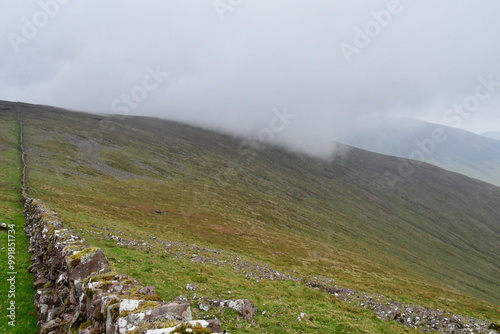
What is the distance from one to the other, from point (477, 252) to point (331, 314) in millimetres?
175137

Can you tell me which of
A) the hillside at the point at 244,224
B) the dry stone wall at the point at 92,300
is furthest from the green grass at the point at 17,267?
the hillside at the point at 244,224

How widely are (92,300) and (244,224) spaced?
6775 centimetres

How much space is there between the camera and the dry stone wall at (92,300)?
7.34 meters

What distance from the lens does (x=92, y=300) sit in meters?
9.79

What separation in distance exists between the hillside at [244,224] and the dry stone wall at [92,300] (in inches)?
228

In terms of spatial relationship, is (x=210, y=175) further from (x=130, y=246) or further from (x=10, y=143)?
(x=130, y=246)

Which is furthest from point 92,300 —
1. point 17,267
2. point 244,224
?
point 244,224

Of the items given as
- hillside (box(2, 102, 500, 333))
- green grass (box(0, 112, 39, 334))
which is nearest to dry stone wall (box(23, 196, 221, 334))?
green grass (box(0, 112, 39, 334))

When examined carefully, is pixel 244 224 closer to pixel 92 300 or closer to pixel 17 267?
pixel 17 267

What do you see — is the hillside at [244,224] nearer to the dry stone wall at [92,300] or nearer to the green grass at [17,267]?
the green grass at [17,267]

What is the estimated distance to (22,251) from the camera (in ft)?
69.8

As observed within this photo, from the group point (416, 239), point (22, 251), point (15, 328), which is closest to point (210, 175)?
point (416, 239)

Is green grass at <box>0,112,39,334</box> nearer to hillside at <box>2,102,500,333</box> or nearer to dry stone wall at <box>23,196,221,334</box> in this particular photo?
dry stone wall at <box>23,196,221,334</box>

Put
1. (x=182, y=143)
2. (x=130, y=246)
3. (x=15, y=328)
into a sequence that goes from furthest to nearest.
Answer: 1. (x=182, y=143)
2. (x=130, y=246)
3. (x=15, y=328)
